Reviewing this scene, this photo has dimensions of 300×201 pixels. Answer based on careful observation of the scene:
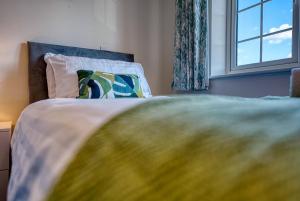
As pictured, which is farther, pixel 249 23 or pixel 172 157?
pixel 249 23

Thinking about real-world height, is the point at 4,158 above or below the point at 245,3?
below

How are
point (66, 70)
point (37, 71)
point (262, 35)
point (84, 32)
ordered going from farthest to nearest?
point (84, 32) < point (262, 35) < point (37, 71) < point (66, 70)

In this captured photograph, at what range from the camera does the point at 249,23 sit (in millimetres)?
2248

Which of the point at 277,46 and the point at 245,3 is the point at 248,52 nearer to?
the point at 277,46

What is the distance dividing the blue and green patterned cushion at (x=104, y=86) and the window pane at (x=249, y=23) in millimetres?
1206

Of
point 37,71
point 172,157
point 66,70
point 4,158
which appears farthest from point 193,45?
point 172,157

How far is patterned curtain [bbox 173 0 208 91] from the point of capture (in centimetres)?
229

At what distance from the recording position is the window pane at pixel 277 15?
192 cm

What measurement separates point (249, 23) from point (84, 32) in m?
1.58

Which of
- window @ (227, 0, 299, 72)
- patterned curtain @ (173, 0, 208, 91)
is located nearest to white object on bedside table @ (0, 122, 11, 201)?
patterned curtain @ (173, 0, 208, 91)

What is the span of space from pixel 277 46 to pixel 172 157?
2029 mm

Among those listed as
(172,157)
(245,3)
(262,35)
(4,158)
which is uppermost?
(245,3)

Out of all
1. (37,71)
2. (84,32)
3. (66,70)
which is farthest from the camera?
(84,32)

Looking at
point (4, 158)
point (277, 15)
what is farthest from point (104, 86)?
point (277, 15)
